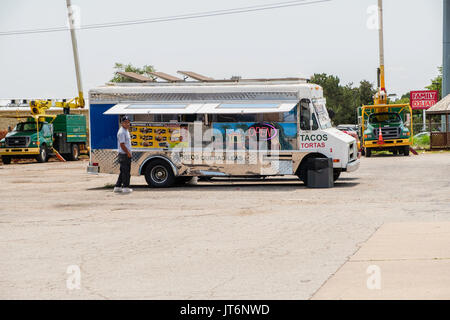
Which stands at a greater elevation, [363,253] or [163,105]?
[163,105]

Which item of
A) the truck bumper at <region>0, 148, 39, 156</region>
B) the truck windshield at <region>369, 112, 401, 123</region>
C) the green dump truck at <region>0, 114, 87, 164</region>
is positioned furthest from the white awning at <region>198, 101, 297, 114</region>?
the green dump truck at <region>0, 114, 87, 164</region>

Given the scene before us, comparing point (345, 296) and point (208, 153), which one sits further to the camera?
point (208, 153)

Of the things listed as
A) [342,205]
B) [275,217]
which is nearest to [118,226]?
[275,217]

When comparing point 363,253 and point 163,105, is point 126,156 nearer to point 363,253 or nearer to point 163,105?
point 163,105

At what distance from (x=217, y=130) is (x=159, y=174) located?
2033mm

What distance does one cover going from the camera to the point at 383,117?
127 feet

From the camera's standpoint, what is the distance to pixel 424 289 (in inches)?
277

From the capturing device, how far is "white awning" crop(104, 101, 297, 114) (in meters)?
19.3

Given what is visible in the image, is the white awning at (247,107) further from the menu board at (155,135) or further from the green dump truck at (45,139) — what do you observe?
the green dump truck at (45,139)

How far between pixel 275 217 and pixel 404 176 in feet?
33.1

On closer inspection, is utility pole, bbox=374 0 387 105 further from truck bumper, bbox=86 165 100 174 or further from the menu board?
truck bumper, bbox=86 165 100 174

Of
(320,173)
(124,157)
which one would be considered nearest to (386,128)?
(320,173)

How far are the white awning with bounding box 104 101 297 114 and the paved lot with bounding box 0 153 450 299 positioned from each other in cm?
203
